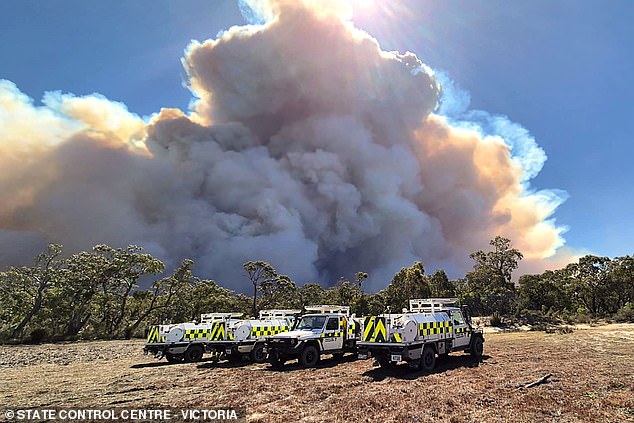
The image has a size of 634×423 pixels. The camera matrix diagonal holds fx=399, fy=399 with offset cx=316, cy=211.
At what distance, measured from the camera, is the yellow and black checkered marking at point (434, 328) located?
1462cm

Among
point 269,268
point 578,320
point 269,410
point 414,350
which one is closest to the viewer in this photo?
point 269,410

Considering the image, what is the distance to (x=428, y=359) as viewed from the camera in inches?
573

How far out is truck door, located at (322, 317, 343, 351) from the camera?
1730 centimetres

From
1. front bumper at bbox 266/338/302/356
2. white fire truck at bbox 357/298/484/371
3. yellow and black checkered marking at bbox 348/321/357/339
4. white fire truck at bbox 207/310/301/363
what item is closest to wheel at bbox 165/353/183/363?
white fire truck at bbox 207/310/301/363

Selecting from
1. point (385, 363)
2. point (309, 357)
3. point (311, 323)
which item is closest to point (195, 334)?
point (311, 323)

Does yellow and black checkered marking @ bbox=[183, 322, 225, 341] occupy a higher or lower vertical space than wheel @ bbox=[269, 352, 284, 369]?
higher

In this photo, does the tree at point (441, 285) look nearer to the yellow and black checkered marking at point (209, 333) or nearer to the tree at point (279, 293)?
the tree at point (279, 293)

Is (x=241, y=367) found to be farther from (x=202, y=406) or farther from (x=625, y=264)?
(x=625, y=264)

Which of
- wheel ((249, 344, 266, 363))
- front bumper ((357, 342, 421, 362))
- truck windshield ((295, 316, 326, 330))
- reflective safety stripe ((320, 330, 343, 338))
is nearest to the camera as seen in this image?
→ front bumper ((357, 342, 421, 362))

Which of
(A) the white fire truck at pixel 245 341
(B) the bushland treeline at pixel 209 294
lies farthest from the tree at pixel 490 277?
(A) the white fire truck at pixel 245 341

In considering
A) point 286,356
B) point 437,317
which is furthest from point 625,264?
point 286,356

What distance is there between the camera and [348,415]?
8.55 m

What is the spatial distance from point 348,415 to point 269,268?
59945 mm

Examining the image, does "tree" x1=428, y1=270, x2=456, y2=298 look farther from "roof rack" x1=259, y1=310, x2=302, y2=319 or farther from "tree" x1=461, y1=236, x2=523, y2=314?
"roof rack" x1=259, y1=310, x2=302, y2=319
